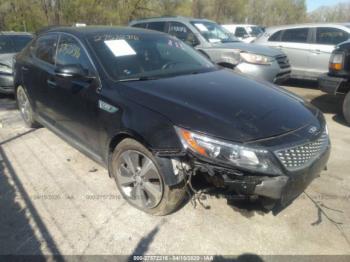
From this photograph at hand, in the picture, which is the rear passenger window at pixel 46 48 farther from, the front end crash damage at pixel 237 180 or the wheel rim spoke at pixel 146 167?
the front end crash damage at pixel 237 180

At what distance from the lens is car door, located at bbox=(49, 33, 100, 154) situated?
310 cm

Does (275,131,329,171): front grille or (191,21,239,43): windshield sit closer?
(275,131,329,171): front grille

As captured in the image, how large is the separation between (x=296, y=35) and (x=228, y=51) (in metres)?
2.93

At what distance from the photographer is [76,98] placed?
3305mm

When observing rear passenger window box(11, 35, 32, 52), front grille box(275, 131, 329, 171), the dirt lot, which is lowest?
the dirt lot

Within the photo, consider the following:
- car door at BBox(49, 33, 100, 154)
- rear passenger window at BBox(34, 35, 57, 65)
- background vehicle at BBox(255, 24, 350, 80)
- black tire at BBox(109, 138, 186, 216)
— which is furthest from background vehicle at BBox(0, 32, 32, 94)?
background vehicle at BBox(255, 24, 350, 80)

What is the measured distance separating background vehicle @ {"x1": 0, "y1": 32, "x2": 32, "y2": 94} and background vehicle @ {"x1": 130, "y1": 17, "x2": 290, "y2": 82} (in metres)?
3.59

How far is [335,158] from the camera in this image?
13.1ft

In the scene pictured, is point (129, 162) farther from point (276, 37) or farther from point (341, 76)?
point (276, 37)

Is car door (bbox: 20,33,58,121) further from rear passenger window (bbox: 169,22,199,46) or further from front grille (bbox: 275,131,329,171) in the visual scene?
rear passenger window (bbox: 169,22,199,46)

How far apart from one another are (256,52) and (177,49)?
274cm

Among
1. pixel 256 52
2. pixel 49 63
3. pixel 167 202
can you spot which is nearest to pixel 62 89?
pixel 49 63

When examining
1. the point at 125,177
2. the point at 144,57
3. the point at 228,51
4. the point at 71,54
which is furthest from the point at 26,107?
the point at 228,51

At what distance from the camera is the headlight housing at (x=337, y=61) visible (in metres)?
5.15
